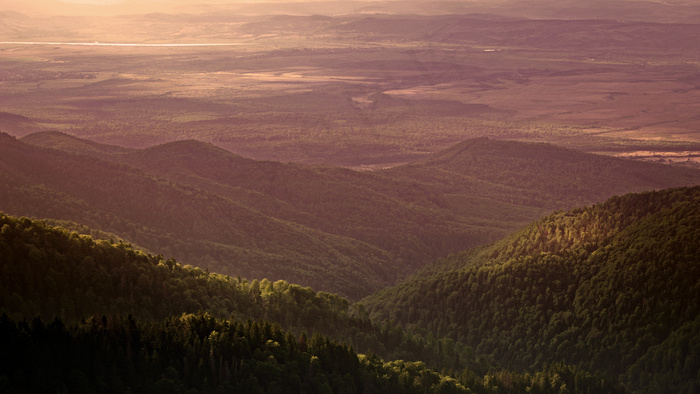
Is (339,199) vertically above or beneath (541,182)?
above

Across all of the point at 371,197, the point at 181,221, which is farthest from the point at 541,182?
the point at 181,221

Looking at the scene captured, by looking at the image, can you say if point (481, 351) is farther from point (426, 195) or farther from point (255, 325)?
point (426, 195)

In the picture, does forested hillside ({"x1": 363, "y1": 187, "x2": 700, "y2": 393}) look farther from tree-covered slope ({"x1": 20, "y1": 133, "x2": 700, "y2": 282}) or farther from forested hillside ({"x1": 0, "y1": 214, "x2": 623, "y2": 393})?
tree-covered slope ({"x1": 20, "y1": 133, "x2": 700, "y2": 282})

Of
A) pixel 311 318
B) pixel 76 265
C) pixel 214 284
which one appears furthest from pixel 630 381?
pixel 76 265

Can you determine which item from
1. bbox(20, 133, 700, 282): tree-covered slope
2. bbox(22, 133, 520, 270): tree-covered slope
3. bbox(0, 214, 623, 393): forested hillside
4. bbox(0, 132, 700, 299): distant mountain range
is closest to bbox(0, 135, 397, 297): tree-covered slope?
bbox(0, 132, 700, 299): distant mountain range

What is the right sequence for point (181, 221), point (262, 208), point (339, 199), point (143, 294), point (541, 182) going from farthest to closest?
point (541, 182) < point (339, 199) < point (262, 208) < point (181, 221) < point (143, 294)

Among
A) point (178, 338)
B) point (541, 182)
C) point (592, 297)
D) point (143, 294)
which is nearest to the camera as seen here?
point (178, 338)

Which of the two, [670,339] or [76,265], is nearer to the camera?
[76,265]

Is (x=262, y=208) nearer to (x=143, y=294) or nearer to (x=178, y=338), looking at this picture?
(x=143, y=294)
